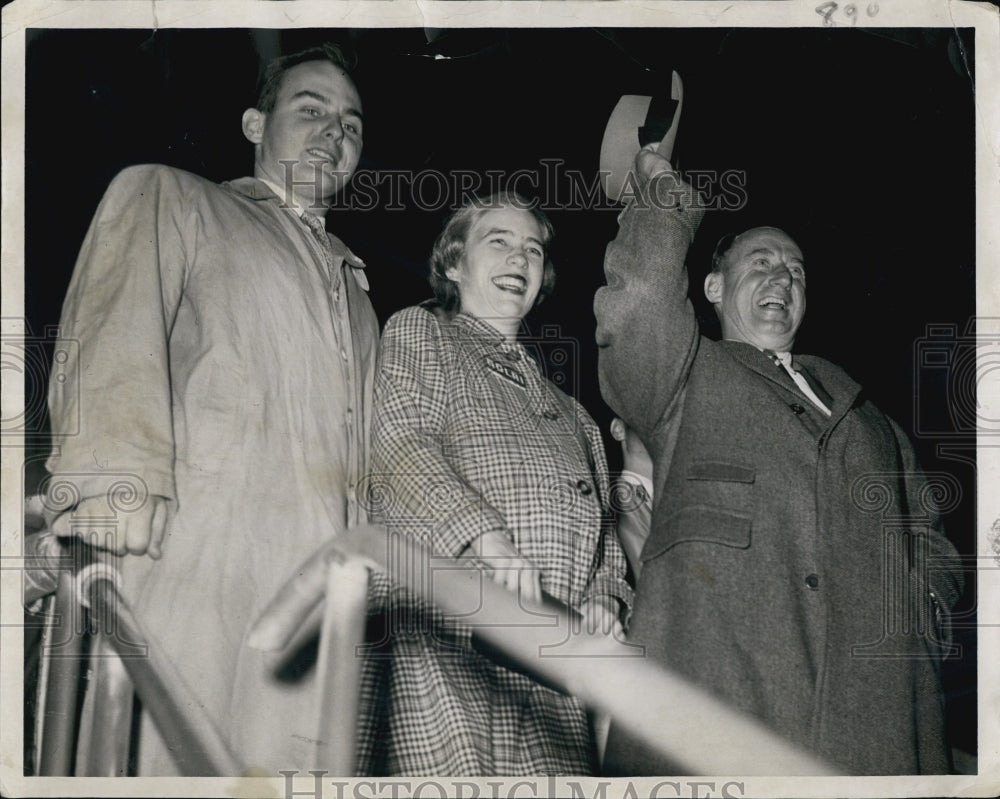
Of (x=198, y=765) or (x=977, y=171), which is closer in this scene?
(x=198, y=765)

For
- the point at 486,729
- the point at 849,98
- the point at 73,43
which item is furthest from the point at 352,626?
the point at 849,98

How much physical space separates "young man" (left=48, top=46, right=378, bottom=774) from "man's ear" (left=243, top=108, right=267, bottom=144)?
12 cm

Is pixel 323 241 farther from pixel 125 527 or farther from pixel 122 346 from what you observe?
pixel 125 527

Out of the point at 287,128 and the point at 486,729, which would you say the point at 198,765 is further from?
the point at 287,128

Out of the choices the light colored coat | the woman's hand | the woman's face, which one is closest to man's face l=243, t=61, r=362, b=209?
the light colored coat

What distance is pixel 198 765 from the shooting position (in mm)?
3613

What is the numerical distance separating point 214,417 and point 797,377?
1534mm

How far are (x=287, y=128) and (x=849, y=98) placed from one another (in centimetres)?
154

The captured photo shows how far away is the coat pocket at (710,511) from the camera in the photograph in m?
3.71

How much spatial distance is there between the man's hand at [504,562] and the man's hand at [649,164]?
1034mm

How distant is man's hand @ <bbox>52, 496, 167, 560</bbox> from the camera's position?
364cm

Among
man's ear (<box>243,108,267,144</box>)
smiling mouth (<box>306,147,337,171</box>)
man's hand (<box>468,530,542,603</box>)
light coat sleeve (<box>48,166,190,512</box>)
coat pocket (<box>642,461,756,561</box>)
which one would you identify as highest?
man's ear (<box>243,108,267,144</box>)

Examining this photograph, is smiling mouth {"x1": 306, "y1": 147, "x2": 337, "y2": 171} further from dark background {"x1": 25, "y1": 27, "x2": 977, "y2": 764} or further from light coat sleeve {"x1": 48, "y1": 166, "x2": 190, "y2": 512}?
light coat sleeve {"x1": 48, "y1": 166, "x2": 190, "y2": 512}

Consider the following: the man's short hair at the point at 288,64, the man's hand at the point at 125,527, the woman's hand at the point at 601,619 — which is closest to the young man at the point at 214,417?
the man's hand at the point at 125,527
